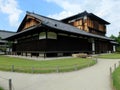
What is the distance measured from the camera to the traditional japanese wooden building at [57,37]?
24.4 metres

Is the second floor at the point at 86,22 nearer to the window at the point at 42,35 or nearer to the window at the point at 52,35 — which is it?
the window at the point at 52,35

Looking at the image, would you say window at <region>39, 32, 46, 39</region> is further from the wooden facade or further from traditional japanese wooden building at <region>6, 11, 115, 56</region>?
the wooden facade

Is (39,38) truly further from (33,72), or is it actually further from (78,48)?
(33,72)

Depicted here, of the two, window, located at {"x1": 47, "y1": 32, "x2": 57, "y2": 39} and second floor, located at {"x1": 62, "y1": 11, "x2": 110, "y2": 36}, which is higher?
second floor, located at {"x1": 62, "y1": 11, "x2": 110, "y2": 36}

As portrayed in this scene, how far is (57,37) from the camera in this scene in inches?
1021

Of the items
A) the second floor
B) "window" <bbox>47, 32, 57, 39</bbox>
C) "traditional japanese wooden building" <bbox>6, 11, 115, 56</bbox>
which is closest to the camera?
"traditional japanese wooden building" <bbox>6, 11, 115, 56</bbox>

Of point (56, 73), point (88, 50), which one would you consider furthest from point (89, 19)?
point (56, 73)

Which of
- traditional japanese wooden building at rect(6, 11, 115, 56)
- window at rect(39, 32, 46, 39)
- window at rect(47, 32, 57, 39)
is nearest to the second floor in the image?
traditional japanese wooden building at rect(6, 11, 115, 56)

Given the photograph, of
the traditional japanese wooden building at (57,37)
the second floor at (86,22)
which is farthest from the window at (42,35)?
the second floor at (86,22)

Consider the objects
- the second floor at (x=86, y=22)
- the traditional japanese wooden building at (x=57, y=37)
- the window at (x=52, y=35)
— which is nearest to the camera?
the traditional japanese wooden building at (x=57, y=37)

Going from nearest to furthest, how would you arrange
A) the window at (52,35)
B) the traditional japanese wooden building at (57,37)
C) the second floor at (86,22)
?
the traditional japanese wooden building at (57,37) < the window at (52,35) < the second floor at (86,22)

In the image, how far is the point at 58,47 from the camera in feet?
84.7

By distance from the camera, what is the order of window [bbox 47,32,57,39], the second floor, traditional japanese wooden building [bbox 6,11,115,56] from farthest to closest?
the second floor
window [bbox 47,32,57,39]
traditional japanese wooden building [bbox 6,11,115,56]

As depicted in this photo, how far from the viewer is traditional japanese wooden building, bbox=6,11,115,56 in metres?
24.4
